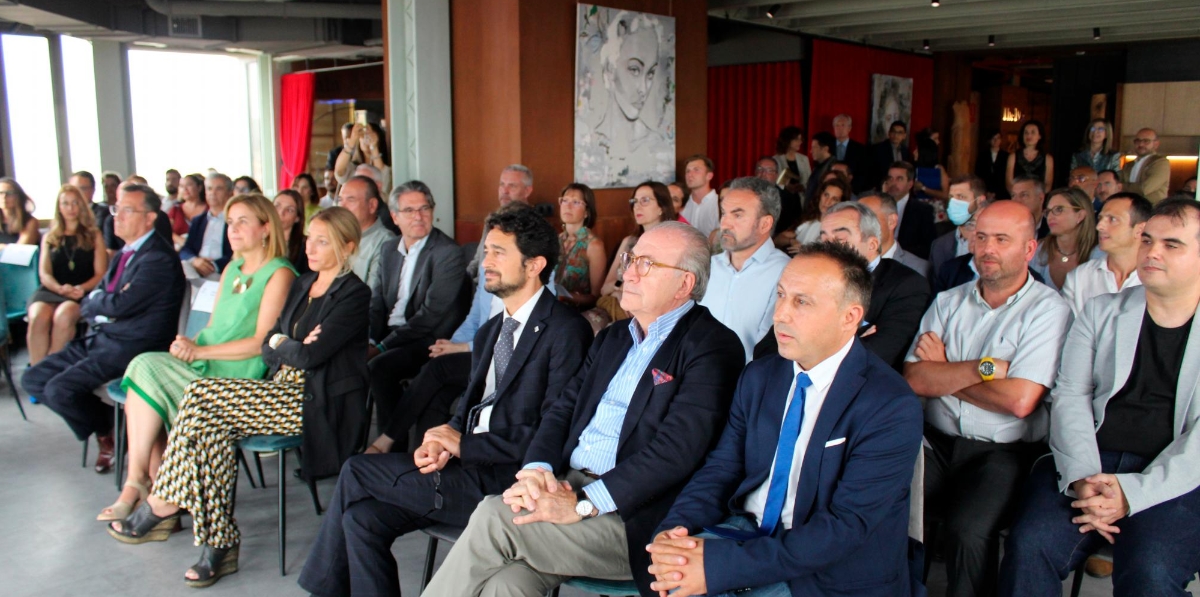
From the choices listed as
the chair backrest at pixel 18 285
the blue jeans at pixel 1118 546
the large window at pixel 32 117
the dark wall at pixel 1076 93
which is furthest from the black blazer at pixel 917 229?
the large window at pixel 32 117

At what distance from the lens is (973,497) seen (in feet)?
7.87

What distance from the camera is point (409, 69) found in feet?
19.3

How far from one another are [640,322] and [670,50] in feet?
15.4

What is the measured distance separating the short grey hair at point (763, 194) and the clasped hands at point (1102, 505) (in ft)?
4.87

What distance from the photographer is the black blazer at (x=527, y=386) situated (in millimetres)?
2584

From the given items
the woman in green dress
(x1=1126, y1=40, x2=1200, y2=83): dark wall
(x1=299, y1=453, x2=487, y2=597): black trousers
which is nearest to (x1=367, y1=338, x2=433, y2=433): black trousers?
the woman in green dress

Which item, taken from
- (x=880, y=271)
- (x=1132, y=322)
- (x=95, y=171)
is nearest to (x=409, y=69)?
(x=880, y=271)

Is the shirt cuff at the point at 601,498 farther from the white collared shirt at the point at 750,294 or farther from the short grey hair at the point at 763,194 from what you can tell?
the short grey hair at the point at 763,194

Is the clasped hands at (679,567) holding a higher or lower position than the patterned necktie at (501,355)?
lower

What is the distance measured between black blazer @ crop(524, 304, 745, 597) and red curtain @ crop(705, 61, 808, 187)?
881 centimetres

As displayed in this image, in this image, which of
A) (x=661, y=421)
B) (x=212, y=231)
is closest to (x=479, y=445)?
(x=661, y=421)

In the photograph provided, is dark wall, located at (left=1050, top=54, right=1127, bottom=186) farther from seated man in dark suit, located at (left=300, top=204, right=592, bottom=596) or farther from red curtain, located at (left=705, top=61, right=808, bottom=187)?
seated man in dark suit, located at (left=300, top=204, right=592, bottom=596)

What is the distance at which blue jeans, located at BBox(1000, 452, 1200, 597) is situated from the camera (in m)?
2.05

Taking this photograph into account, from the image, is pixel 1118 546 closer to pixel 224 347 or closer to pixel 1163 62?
pixel 224 347
